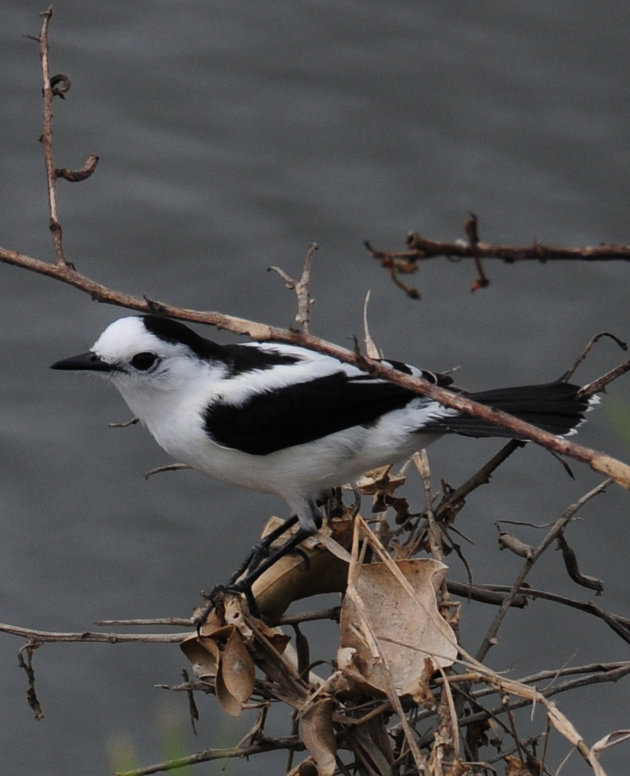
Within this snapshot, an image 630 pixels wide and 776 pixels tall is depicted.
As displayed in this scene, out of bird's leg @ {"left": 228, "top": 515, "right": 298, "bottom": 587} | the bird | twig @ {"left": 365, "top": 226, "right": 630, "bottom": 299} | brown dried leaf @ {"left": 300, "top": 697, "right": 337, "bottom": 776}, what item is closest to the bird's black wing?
the bird

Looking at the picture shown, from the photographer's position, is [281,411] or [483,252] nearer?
[483,252]

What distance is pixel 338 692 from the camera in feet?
9.09

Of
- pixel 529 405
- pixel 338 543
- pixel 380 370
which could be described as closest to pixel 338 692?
pixel 338 543

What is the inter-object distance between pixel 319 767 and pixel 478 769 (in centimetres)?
33

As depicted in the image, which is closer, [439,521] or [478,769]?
[478,769]

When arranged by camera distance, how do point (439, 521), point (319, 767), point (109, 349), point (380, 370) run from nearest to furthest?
point (380, 370) → point (319, 767) → point (439, 521) → point (109, 349)

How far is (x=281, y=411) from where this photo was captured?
3.79m

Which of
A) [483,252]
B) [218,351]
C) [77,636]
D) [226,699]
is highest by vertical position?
[483,252]

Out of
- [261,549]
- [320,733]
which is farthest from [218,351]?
[320,733]

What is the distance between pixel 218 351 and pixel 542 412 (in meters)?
0.97

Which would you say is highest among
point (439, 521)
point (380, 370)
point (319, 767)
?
point (380, 370)

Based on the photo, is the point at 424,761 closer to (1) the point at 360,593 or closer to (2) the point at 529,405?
(1) the point at 360,593

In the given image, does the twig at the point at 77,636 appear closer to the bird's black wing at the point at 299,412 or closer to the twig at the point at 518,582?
the twig at the point at 518,582

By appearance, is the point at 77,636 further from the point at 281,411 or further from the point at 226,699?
the point at 281,411
